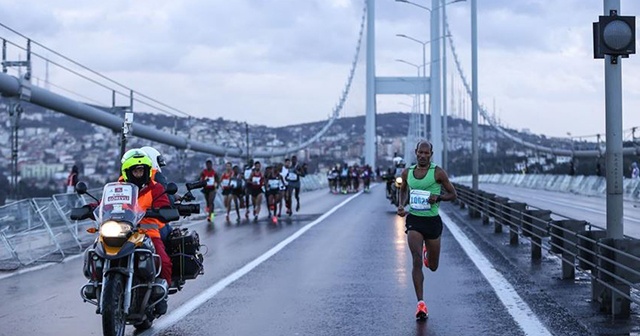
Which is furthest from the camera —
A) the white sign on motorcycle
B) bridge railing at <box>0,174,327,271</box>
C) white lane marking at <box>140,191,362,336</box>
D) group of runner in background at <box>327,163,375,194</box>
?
group of runner in background at <box>327,163,375,194</box>

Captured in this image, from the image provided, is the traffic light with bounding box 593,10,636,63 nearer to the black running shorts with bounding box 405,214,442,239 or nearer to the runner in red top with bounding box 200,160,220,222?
the black running shorts with bounding box 405,214,442,239

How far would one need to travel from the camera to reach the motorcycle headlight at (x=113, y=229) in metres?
7.72

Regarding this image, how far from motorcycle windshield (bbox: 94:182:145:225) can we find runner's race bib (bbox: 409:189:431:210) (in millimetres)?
3062

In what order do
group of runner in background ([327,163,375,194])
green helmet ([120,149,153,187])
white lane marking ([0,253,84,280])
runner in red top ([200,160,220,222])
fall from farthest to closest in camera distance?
1. group of runner in background ([327,163,375,194])
2. runner in red top ([200,160,220,222])
3. white lane marking ([0,253,84,280])
4. green helmet ([120,149,153,187])

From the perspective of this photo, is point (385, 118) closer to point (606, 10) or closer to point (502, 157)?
point (502, 157)

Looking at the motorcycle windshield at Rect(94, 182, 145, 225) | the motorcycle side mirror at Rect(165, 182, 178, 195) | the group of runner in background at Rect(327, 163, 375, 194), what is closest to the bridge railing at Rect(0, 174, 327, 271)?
the motorcycle side mirror at Rect(165, 182, 178, 195)

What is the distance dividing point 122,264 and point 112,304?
15.4 inches

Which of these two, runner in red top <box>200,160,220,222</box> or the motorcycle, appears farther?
runner in red top <box>200,160,220,222</box>

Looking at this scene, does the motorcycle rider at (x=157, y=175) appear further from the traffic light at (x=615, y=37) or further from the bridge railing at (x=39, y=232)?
the bridge railing at (x=39, y=232)

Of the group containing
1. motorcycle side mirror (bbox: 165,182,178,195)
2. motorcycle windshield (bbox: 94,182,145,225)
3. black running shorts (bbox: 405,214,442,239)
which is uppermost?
motorcycle side mirror (bbox: 165,182,178,195)

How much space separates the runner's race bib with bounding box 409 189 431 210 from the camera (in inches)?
393

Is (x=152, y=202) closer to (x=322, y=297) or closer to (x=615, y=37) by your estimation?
(x=322, y=297)

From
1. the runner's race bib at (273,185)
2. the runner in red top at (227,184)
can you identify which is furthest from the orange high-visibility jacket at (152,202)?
the runner in red top at (227,184)

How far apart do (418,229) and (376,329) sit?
143cm
